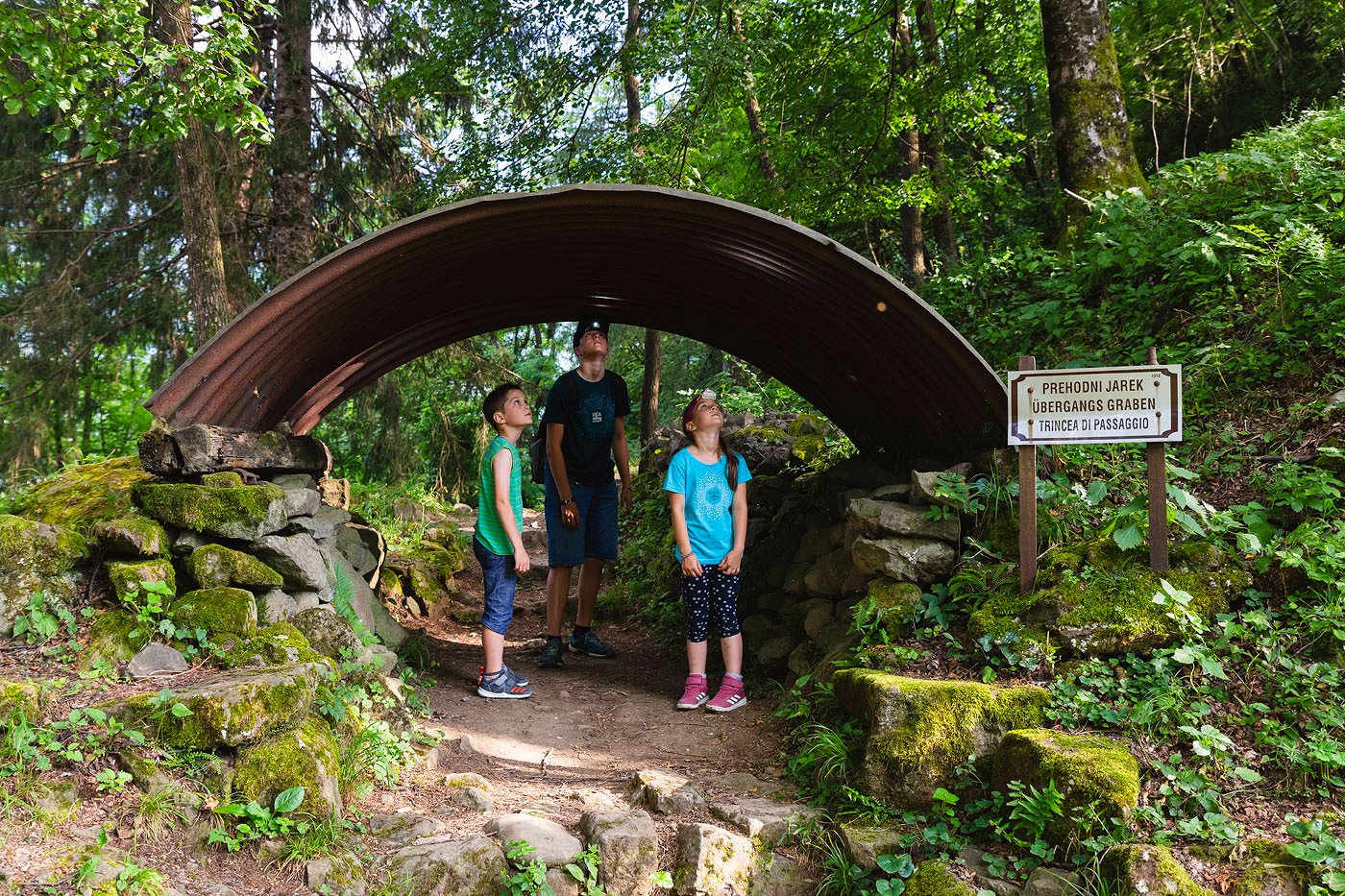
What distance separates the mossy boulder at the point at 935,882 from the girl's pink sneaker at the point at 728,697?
6.21ft

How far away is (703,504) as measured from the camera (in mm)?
4746

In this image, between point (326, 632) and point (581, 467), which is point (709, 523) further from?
point (326, 632)

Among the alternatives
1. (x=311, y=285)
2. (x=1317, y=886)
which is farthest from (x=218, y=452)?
(x=1317, y=886)

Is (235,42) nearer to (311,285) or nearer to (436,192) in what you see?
(311,285)

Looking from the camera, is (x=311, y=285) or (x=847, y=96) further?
(x=847, y=96)

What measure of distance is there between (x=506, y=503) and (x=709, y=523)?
45.5 inches

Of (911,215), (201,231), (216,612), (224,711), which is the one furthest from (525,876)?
(911,215)

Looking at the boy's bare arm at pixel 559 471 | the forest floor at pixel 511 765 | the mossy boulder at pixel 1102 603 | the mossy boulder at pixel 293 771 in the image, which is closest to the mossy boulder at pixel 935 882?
the forest floor at pixel 511 765

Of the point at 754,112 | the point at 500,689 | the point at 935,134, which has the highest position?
the point at 754,112

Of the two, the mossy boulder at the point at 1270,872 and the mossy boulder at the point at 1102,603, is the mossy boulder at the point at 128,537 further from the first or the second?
the mossy boulder at the point at 1270,872

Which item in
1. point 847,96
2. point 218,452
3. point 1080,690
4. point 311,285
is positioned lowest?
point 1080,690

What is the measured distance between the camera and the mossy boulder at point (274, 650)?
12.3 ft

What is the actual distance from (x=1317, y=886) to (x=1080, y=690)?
976 millimetres

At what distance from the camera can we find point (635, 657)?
21.3 feet
